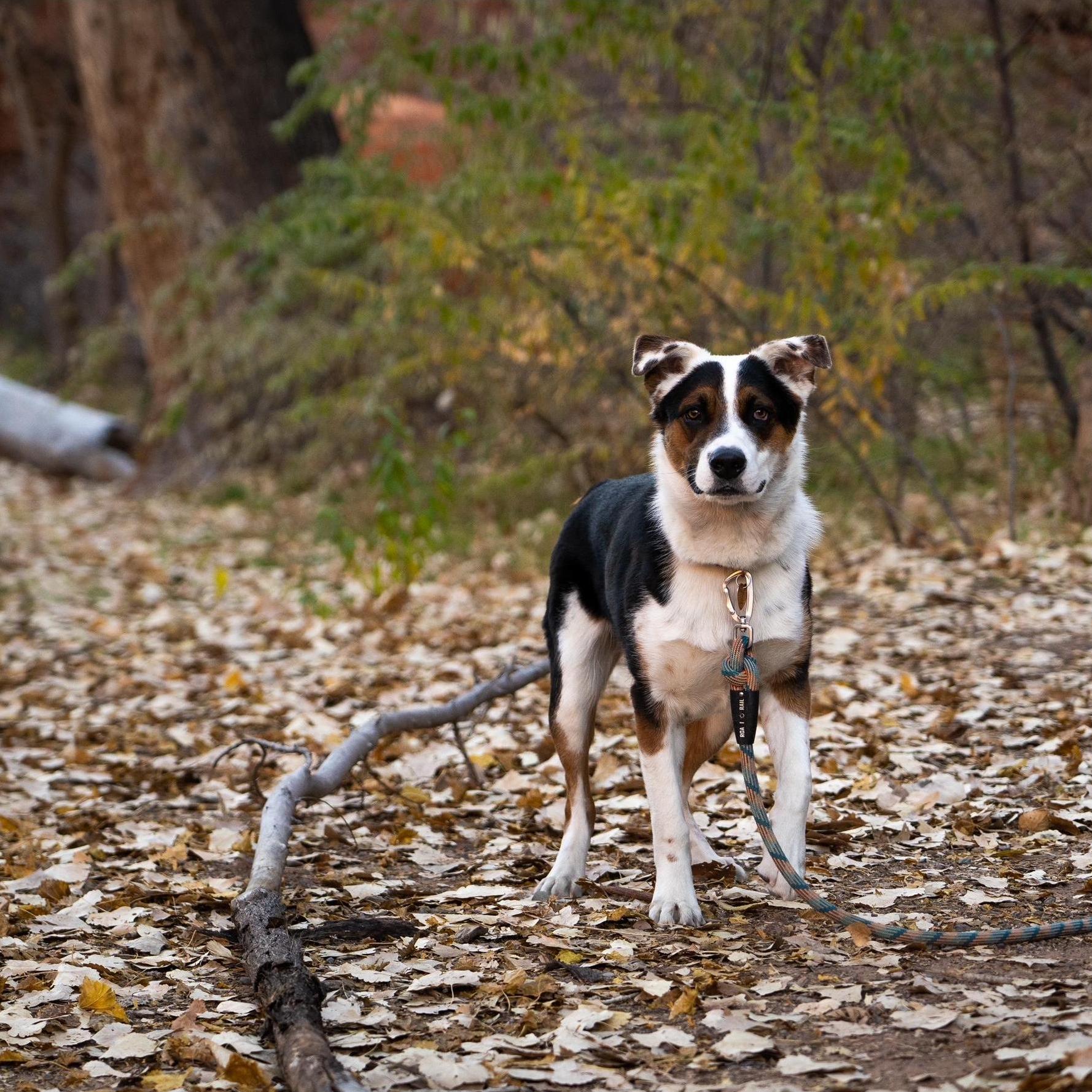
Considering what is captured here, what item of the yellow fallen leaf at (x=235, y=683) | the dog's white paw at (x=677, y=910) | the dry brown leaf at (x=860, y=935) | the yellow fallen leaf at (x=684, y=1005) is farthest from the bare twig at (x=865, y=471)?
the yellow fallen leaf at (x=684, y=1005)

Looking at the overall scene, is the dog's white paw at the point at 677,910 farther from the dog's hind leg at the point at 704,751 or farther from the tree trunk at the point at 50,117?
the tree trunk at the point at 50,117

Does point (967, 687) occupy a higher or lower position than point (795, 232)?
lower

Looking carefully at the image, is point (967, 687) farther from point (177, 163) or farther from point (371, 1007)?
point (177, 163)

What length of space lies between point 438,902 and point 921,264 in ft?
17.0

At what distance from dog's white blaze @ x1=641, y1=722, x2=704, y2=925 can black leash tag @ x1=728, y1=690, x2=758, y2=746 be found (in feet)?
0.62

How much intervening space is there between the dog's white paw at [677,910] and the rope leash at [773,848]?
266mm

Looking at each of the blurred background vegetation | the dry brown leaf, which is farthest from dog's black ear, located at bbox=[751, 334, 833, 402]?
the blurred background vegetation

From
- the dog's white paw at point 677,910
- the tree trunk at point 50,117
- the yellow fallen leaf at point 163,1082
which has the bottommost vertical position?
the yellow fallen leaf at point 163,1082

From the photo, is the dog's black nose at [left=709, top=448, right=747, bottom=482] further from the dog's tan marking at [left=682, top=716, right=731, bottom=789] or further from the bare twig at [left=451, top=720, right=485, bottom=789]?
the bare twig at [left=451, top=720, right=485, bottom=789]

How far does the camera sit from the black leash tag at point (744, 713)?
4.05 metres

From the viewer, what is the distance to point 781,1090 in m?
2.98

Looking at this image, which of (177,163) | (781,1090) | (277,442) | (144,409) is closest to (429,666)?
(781,1090)

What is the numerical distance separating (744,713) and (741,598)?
1.14ft

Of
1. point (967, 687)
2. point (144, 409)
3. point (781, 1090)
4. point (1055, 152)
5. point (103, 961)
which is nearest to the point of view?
point (781, 1090)
